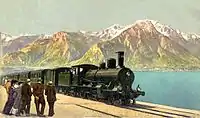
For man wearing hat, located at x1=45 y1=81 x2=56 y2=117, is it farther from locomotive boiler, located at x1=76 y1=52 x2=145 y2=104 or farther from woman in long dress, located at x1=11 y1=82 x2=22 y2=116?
locomotive boiler, located at x1=76 y1=52 x2=145 y2=104

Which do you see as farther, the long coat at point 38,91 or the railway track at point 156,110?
the long coat at point 38,91

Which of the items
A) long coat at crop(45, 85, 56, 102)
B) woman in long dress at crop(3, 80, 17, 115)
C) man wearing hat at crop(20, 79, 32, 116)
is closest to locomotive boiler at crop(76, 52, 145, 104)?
long coat at crop(45, 85, 56, 102)

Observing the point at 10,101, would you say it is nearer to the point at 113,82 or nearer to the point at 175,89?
the point at 113,82

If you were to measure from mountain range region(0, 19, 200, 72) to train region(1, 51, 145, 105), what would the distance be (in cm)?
14

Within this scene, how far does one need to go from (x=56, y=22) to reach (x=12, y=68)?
2.38 feet

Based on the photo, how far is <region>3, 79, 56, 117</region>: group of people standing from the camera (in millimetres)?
5395

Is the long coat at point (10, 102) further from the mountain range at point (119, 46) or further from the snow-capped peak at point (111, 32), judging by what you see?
the snow-capped peak at point (111, 32)

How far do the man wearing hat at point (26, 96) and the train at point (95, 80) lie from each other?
2.7 inches

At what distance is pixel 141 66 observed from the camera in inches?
218


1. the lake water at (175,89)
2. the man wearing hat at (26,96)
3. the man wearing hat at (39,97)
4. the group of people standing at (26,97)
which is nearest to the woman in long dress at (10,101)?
the group of people standing at (26,97)

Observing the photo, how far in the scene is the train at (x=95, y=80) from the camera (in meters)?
5.52

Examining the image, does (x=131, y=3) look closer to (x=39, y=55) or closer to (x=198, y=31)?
(x=198, y=31)

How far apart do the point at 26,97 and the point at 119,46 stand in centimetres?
118

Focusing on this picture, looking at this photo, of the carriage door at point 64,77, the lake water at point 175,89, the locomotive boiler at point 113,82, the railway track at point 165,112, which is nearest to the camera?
the railway track at point 165,112
